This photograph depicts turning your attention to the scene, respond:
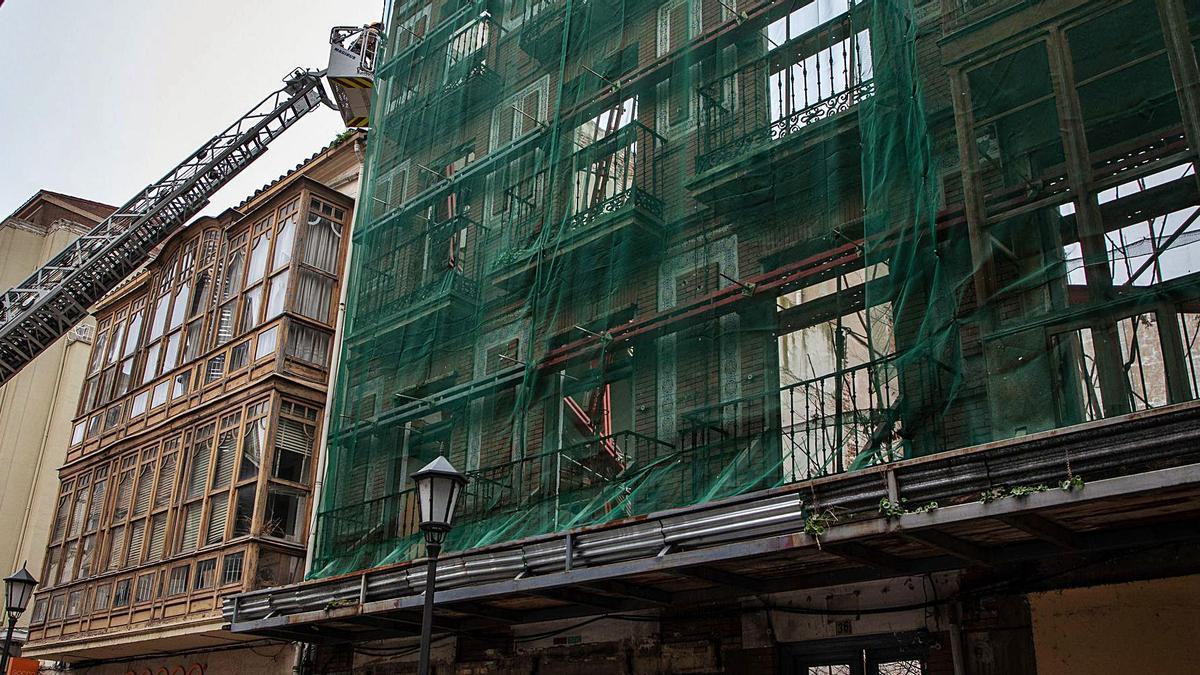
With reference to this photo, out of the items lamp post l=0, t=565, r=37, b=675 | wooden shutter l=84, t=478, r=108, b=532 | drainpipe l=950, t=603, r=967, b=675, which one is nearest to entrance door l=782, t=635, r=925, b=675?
drainpipe l=950, t=603, r=967, b=675

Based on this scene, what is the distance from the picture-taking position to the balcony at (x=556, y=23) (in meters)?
17.2

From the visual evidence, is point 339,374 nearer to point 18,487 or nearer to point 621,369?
point 621,369

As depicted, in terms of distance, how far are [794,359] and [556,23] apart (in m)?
8.13

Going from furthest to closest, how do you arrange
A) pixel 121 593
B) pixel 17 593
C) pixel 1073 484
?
pixel 121 593, pixel 17 593, pixel 1073 484

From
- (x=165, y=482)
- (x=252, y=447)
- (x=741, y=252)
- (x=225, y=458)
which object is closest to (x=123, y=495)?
(x=165, y=482)

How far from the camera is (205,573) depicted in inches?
757

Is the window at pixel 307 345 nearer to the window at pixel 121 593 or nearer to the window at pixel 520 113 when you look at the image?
the window at pixel 520 113

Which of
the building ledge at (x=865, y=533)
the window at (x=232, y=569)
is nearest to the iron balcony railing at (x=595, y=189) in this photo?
the building ledge at (x=865, y=533)

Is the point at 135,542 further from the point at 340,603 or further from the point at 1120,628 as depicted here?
the point at 1120,628

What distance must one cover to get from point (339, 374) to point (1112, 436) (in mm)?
13352

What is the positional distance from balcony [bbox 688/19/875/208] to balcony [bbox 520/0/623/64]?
3.02 m

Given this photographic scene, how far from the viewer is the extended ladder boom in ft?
86.3

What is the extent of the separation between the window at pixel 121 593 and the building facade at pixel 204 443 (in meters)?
0.04

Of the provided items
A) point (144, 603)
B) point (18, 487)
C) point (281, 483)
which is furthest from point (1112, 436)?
point (18, 487)
